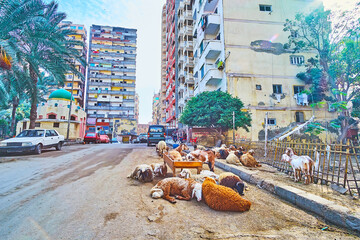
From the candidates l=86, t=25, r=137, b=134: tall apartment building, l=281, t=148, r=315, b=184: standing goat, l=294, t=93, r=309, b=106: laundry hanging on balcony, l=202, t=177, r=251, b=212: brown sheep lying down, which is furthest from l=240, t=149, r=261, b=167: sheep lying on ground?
l=86, t=25, r=137, b=134: tall apartment building

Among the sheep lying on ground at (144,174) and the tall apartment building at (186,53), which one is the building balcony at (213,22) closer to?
the tall apartment building at (186,53)

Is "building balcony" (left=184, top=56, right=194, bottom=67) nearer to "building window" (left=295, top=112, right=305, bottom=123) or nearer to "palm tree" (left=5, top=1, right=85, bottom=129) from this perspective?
"building window" (left=295, top=112, right=305, bottom=123)

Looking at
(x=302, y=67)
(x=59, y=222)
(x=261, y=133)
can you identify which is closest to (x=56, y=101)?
(x=261, y=133)

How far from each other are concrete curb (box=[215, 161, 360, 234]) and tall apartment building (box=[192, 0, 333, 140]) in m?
16.6

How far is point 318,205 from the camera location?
3.61 meters

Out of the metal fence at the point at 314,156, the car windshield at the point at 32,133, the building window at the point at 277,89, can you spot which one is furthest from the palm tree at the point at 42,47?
the building window at the point at 277,89

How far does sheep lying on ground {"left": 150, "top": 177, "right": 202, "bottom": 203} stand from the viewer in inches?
167

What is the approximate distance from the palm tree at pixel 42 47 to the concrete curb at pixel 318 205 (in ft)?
47.7

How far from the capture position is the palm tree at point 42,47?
1297cm

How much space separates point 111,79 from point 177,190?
6400cm

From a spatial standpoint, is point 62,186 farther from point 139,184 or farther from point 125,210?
point 125,210

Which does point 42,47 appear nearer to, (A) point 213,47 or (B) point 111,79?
(A) point 213,47

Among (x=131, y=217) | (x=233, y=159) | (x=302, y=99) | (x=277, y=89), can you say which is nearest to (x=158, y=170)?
(x=131, y=217)

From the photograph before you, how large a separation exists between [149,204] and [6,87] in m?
18.3
